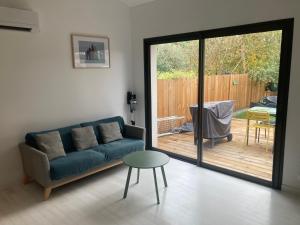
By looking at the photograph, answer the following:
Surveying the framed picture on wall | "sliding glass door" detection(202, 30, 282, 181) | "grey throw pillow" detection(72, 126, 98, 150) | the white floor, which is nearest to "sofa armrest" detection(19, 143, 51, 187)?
the white floor

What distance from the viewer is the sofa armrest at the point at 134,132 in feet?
13.4

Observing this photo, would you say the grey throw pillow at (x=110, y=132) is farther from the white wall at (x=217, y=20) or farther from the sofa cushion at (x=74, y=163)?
the white wall at (x=217, y=20)

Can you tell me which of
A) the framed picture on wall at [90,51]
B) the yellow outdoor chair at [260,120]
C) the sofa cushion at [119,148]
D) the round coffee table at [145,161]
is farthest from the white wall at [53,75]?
the yellow outdoor chair at [260,120]

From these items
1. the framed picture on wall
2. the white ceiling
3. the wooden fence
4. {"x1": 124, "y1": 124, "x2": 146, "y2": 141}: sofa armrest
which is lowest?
{"x1": 124, "y1": 124, "x2": 146, "y2": 141}: sofa armrest

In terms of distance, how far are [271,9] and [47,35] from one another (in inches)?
117

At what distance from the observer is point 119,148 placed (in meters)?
3.65

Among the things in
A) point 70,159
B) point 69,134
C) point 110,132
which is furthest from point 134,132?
point 70,159

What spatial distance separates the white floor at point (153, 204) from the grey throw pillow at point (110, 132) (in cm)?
66

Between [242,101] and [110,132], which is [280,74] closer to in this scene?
[242,101]

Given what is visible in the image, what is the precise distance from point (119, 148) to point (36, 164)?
113cm

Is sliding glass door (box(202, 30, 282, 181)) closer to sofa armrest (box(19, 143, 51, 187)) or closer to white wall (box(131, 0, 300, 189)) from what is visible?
white wall (box(131, 0, 300, 189))

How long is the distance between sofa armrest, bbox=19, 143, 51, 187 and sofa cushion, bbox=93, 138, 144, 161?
0.82 m

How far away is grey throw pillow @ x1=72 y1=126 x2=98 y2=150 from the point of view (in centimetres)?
362

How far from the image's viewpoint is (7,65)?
3211 mm
